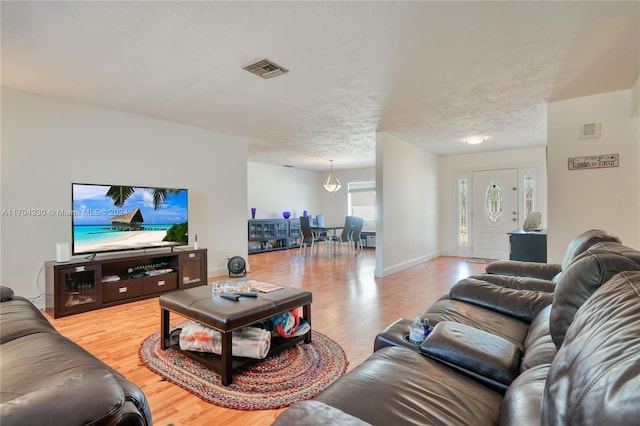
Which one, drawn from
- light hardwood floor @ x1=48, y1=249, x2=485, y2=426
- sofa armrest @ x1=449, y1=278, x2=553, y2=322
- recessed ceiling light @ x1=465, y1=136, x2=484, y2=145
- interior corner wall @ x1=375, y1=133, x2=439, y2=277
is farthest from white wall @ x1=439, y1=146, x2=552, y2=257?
sofa armrest @ x1=449, y1=278, x2=553, y2=322

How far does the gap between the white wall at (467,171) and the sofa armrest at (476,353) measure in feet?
19.7

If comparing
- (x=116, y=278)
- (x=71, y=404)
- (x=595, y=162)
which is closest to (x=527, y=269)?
(x=595, y=162)

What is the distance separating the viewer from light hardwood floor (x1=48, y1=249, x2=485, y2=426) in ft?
5.62

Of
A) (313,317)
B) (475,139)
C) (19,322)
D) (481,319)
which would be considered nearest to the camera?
(19,322)

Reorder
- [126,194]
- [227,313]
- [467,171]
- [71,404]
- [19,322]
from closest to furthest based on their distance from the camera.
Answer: [71,404], [19,322], [227,313], [126,194], [467,171]

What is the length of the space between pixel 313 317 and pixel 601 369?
9.00 feet

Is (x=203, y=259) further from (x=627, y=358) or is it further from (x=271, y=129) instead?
(x=627, y=358)

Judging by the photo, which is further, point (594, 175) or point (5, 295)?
point (594, 175)

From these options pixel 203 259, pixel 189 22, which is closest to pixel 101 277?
pixel 203 259

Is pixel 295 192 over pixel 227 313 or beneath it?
over

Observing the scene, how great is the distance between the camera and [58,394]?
2.33ft

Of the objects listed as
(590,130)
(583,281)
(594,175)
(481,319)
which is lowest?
(481,319)

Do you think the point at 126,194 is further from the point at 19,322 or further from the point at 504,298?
the point at 504,298

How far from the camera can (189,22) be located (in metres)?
2.07
